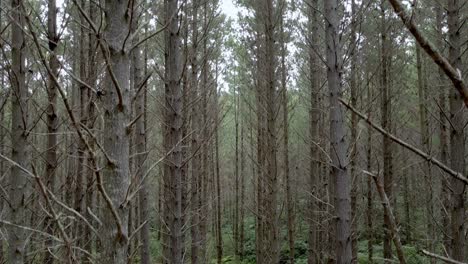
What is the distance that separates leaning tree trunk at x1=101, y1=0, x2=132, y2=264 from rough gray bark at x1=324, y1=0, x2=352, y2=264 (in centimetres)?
274

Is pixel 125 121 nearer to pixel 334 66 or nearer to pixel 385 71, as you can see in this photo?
pixel 334 66

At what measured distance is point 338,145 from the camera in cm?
401

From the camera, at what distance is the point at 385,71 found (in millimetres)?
8766

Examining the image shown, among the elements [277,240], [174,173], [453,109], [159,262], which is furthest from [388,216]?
[159,262]

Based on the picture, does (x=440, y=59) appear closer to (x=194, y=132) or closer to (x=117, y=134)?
(x=117, y=134)

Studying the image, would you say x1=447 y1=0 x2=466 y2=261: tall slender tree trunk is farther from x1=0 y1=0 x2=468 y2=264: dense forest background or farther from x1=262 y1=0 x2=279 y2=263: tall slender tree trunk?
x1=262 y1=0 x2=279 y2=263: tall slender tree trunk

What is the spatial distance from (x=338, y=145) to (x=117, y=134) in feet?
9.43

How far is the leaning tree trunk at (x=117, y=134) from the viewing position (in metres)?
1.50

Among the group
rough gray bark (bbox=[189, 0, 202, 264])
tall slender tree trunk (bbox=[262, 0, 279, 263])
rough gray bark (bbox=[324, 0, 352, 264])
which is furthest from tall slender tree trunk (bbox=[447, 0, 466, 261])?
rough gray bark (bbox=[189, 0, 202, 264])

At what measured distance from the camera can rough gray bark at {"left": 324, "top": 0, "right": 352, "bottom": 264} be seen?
395cm

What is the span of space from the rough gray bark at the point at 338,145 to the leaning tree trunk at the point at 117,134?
8.98ft

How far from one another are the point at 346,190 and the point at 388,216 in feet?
11.4

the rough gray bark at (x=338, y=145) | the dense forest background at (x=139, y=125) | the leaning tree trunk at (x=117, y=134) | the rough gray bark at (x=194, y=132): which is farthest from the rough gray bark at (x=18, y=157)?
the rough gray bark at (x=338, y=145)

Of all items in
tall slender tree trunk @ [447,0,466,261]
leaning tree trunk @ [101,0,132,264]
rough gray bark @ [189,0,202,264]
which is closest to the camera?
leaning tree trunk @ [101,0,132,264]
